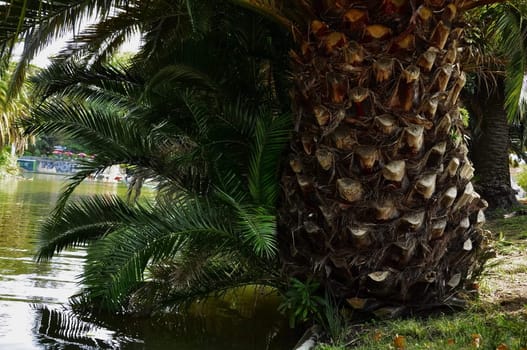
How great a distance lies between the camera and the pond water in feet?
14.9

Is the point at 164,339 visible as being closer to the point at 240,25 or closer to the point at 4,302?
the point at 4,302

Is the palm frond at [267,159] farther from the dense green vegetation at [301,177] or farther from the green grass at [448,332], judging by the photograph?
the green grass at [448,332]

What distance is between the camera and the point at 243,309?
244 inches

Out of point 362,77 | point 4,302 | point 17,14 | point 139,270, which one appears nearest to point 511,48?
point 362,77

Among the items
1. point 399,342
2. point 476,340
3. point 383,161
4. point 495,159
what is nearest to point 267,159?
point 383,161

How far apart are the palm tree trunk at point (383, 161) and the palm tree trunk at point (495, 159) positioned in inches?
248

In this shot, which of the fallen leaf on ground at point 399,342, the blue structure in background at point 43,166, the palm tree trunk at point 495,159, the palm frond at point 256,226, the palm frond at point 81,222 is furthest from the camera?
the blue structure in background at point 43,166

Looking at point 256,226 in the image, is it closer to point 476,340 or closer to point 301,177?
point 301,177

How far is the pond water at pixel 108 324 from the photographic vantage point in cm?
454

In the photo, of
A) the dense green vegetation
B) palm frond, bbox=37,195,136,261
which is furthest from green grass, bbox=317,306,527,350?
palm frond, bbox=37,195,136,261

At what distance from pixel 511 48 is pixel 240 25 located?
9.43 ft

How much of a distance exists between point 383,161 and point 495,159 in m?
6.99

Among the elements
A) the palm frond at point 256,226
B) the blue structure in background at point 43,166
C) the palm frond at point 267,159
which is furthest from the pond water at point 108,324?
the blue structure in background at point 43,166

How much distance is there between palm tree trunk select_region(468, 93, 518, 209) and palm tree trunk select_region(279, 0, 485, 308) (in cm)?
629
